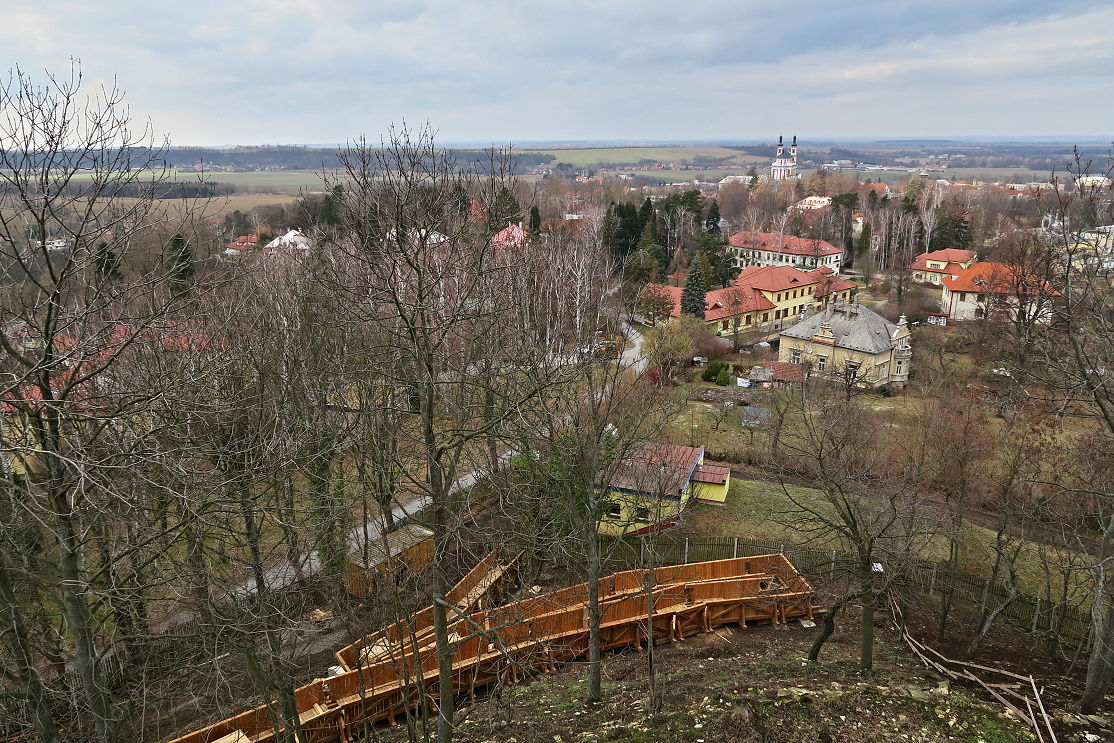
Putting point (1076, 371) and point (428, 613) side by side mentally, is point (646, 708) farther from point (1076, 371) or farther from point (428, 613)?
point (1076, 371)

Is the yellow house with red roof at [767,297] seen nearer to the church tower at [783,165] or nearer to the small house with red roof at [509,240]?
the small house with red roof at [509,240]

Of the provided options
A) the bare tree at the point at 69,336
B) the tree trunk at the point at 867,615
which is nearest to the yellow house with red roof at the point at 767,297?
the tree trunk at the point at 867,615

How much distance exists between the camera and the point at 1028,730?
8547 millimetres

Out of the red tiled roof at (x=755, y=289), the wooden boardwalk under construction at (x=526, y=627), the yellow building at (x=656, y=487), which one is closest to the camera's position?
the wooden boardwalk under construction at (x=526, y=627)

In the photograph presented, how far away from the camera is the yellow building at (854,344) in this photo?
3409 centimetres

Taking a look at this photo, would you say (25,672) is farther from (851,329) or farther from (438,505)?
(851,329)

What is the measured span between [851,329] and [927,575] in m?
22.6

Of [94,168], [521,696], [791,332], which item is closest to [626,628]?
[521,696]

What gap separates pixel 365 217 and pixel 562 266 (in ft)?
59.7

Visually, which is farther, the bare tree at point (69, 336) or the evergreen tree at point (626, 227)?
the evergreen tree at point (626, 227)

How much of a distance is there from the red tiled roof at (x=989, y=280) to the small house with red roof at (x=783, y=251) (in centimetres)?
1286

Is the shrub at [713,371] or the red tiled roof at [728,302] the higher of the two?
the red tiled roof at [728,302]

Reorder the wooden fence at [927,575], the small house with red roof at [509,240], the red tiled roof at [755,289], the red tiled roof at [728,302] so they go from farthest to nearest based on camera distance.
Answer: the red tiled roof at [755,289]
the red tiled roof at [728,302]
the small house with red roof at [509,240]
the wooden fence at [927,575]

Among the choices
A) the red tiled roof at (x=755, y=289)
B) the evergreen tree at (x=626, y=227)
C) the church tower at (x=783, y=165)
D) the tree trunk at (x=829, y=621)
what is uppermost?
the church tower at (x=783, y=165)
